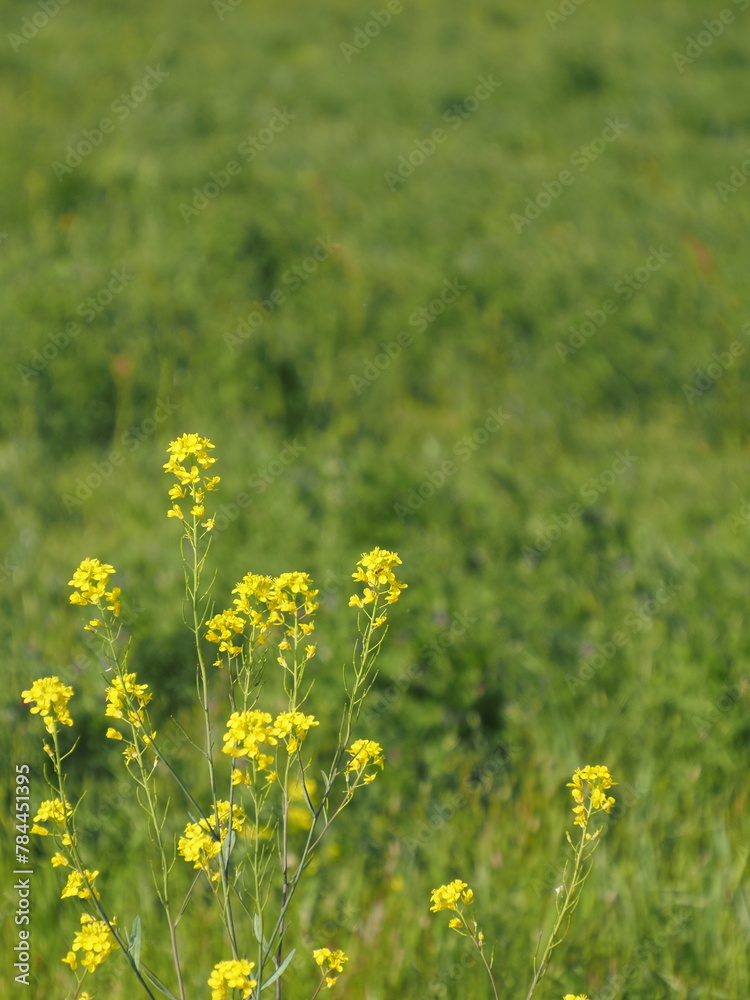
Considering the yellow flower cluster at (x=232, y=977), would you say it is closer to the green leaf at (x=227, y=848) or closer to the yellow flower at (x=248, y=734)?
the green leaf at (x=227, y=848)

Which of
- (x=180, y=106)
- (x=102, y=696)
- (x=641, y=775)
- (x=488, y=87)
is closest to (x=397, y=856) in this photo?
(x=641, y=775)

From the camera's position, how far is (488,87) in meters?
9.85

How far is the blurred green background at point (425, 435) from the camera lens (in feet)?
8.69

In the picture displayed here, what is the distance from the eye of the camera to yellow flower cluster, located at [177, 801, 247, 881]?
1.57 metres

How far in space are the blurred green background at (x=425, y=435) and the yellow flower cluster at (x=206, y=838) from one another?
0.83 meters

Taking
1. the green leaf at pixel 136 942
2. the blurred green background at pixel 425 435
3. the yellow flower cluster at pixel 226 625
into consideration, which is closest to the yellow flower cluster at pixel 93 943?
the green leaf at pixel 136 942

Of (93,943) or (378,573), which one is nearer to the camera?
(93,943)

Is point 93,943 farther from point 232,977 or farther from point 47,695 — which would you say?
point 47,695

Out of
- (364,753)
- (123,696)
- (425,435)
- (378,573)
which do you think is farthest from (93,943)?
(425,435)

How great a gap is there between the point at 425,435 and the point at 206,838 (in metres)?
3.66

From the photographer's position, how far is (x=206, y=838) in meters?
1.63

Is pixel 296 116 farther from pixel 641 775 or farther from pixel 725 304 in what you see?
pixel 641 775

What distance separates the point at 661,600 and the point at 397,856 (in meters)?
1.53

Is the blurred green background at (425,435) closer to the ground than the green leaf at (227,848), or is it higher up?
higher up
